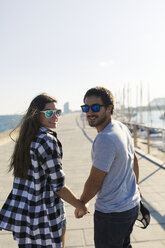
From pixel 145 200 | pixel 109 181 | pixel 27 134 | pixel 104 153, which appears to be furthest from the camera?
pixel 145 200

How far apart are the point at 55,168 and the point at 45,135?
244 mm

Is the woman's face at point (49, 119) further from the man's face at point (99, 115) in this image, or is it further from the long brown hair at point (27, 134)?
the man's face at point (99, 115)

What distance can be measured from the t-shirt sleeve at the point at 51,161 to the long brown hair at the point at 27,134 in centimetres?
13

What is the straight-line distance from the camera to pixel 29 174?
5.79 ft

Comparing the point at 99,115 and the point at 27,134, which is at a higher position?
the point at 99,115

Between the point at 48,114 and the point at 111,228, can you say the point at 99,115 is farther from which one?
the point at 111,228

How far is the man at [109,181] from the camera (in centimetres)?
161

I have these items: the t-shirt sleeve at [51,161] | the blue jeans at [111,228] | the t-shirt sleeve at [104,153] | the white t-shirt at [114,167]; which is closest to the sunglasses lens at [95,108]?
the white t-shirt at [114,167]

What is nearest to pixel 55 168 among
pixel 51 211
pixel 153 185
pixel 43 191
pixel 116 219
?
pixel 43 191

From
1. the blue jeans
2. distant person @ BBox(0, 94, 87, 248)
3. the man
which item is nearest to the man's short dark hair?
the man

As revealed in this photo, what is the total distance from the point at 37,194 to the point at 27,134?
→ 17.4 inches

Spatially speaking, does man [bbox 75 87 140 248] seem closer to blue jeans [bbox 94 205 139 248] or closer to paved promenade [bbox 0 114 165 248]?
blue jeans [bbox 94 205 139 248]

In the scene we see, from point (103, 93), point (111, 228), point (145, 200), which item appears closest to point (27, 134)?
point (103, 93)

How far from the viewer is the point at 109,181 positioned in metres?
1.69
